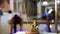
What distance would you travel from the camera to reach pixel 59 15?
1.80m

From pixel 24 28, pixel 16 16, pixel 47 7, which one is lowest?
pixel 24 28

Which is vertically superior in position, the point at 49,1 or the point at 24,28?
the point at 49,1

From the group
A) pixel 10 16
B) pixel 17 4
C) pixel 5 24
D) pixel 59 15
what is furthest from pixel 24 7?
pixel 59 15

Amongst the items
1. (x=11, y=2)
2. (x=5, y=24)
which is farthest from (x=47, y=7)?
(x=5, y=24)

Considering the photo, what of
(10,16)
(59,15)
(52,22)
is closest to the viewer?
(59,15)

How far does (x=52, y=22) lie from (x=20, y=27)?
496 millimetres

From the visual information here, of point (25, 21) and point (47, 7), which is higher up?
point (47, 7)

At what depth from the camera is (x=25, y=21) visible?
2010 millimetres

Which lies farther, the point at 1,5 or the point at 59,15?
the point at 1,5

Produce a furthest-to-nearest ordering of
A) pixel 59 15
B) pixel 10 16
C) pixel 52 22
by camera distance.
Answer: pixel 10 16
pixel 52 22
pixel 59 15

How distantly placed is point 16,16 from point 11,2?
0.23 meters

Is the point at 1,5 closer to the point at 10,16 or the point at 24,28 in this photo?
the point at 10,16

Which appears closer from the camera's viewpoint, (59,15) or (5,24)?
(59,15)

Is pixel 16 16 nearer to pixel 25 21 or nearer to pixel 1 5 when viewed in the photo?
pixel 25 21
